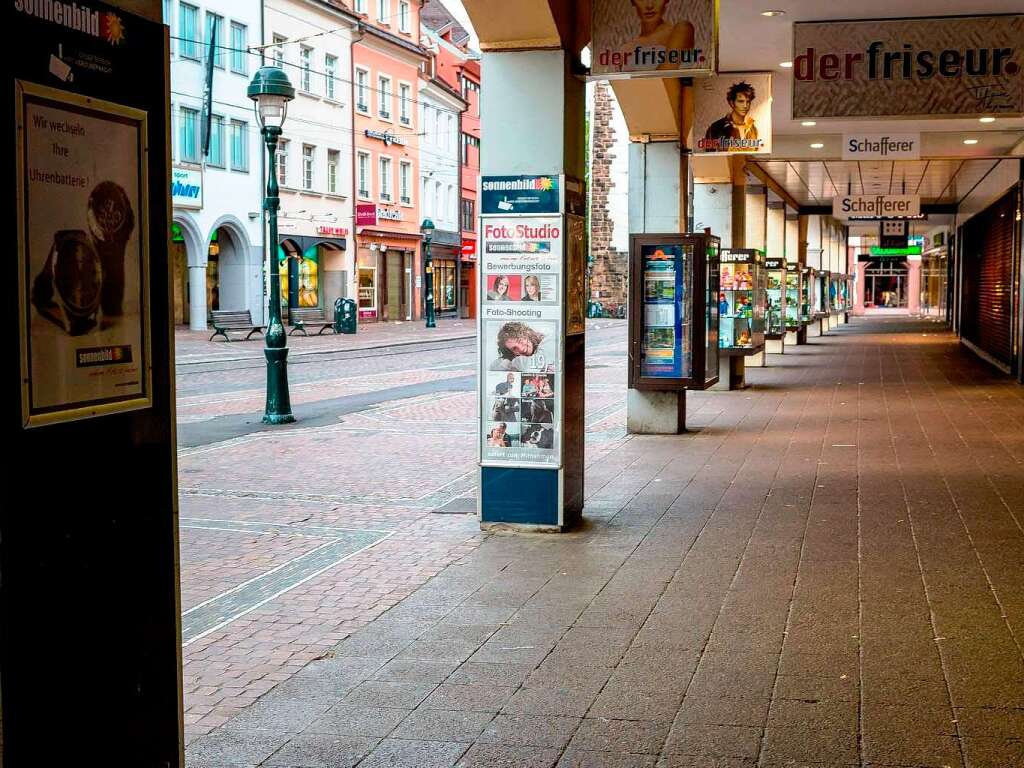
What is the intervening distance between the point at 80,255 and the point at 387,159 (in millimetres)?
48820

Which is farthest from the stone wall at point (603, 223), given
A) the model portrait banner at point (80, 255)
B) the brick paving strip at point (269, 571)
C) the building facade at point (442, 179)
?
the model portrait banner at point (80, 255)

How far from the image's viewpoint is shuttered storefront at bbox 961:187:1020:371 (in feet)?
76.0

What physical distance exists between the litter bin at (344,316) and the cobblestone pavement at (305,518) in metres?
21.1

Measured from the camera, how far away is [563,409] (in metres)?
8.48

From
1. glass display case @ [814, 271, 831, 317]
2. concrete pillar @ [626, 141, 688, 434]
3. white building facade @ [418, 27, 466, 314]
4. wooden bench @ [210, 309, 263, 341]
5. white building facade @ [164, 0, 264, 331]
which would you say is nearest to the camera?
concrete pillar @ [626, 141, 688, 434]

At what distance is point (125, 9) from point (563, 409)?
5.69 meters

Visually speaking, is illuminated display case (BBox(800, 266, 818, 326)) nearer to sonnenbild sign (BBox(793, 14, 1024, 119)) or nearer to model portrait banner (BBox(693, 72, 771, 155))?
model portrait banner (BBox(693, 72, 771, 155))

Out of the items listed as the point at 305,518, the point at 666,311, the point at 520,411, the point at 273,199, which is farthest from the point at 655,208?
the point at 305,518

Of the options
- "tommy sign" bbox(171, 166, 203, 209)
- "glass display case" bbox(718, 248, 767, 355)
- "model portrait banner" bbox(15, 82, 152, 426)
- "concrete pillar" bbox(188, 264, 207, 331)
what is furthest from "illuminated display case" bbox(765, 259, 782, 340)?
"model portrait banner" bbox(15, 82, 152, 426)

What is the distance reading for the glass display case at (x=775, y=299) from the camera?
91.2 feet

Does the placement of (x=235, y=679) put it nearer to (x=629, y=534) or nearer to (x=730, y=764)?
(x=730, y=764)

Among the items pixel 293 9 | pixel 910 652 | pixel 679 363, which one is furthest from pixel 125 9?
pixel 293 9

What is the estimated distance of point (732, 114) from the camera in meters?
14.4

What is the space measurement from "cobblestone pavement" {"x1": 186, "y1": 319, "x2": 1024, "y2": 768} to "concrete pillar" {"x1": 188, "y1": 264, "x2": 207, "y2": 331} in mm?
28626
